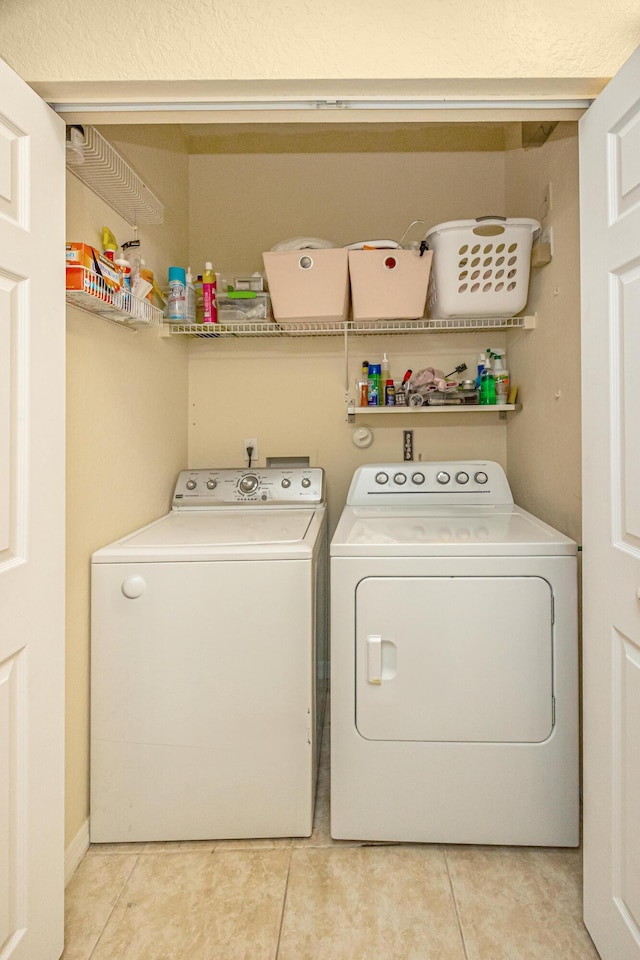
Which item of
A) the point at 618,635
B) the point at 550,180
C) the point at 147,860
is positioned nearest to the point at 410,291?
the point at 550,180

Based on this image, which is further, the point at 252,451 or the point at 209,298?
the point at 252,451

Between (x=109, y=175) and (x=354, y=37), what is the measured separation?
839 millimetres

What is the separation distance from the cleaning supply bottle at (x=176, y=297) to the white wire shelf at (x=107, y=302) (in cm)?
18

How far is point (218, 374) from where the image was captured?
279 centimetres

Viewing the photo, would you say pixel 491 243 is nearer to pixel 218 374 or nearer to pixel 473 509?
pixel 473 509

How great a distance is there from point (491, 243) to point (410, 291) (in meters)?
0.33

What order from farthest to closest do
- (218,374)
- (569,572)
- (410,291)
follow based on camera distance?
1. (218,374)
2. (410,291)
3. (569,572)

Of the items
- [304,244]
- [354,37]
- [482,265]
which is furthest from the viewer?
[304,244]

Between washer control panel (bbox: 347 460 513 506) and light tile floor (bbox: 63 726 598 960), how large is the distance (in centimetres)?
122

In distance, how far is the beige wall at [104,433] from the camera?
5.38ft

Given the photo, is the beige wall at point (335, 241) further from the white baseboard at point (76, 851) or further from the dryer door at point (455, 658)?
the white baseboard at point (76, 851)

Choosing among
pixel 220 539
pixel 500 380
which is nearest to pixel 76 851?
pixel 220 539

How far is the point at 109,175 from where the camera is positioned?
1.71 m

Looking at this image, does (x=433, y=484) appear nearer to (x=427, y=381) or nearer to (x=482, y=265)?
(x=427, y=381)
